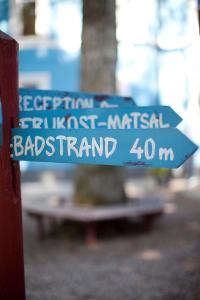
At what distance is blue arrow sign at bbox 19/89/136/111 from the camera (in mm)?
2621

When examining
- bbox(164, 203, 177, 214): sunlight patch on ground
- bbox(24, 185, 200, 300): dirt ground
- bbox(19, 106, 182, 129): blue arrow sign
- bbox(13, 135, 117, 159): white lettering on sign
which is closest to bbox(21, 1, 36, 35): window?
bbox(164, 203, 177, 214): sunlight patch on ground

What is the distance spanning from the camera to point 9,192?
217cm

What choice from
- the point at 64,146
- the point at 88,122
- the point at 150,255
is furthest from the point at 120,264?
the point at 64,146

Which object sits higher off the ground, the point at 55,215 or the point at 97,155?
the point at 97,155

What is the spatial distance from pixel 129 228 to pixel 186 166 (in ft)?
24.7

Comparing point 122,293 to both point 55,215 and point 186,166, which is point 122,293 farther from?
point 186,166

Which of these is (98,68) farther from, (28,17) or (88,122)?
(28,17)

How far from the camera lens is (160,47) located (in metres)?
12.2

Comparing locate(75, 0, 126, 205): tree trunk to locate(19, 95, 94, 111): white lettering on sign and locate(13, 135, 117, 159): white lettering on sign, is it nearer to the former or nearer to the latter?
locate(19, 95, 94, 111): white lettering on sign

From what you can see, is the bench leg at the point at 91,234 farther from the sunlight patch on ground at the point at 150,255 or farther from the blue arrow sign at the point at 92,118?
the blue arrow sign at the point at 92,118

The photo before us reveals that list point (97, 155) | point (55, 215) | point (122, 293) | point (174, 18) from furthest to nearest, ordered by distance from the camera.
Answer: point (174, 18) < point (55, 215) < point (122, 293) < point (97, 155)

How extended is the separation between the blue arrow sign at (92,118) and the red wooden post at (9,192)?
0.59 feet

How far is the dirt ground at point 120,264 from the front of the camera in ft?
11.5

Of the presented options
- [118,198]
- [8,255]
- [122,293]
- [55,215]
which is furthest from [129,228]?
[8,255]
